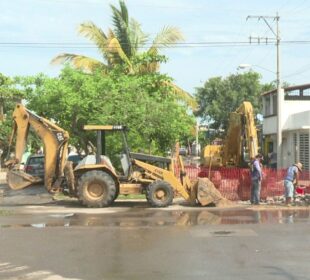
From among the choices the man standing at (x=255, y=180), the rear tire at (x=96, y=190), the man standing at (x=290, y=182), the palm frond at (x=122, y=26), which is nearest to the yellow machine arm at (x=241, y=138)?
the man standing at (x=255, y=180)

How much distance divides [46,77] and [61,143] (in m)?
10.1

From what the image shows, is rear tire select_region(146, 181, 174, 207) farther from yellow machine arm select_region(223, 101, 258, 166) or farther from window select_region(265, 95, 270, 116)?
window select_region(265, 95, 270, 116)

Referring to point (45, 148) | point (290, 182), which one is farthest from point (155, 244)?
point (290, 182)

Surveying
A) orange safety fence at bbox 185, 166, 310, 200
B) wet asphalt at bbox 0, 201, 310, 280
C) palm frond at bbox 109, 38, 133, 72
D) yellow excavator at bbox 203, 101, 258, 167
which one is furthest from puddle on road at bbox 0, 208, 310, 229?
palm frond at bbox 109, 38, 133, 72

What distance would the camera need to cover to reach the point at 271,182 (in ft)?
71.2

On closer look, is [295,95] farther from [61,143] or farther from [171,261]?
[171,261]

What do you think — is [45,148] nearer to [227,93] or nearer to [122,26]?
[122,26]

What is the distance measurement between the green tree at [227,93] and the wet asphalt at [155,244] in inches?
1732

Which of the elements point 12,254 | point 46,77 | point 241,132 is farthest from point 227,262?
point 46,77

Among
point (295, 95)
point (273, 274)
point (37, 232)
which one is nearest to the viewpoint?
point (273, 274)

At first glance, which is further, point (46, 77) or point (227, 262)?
point (46, 77)

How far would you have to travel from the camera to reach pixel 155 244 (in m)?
11.6

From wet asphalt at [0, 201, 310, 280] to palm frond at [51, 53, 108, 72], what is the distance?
52.4 feet

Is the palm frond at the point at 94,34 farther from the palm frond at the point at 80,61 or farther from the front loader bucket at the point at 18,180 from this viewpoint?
the front loader bucket at the point at 18,180
